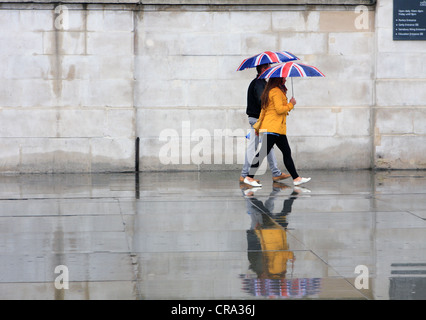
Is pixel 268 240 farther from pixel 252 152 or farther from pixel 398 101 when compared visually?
pixel 398 101

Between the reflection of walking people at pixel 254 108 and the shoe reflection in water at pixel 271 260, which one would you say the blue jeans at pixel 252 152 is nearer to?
the reflection of walking people at pixel 254 108

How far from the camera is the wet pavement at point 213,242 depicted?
16.3 feet

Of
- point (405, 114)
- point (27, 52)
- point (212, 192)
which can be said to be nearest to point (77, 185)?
point (212, 192)

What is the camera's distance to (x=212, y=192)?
33.8 ft

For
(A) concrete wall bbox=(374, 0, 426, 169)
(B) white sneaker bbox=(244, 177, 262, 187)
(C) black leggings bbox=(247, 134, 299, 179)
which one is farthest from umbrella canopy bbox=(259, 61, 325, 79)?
(A) concrete wall bbox=(374, 0, 426, 169)

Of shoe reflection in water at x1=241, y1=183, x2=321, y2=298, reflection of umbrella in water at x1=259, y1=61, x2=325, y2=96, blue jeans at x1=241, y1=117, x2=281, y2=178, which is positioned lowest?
shoe reflection in water at x1=241, y1=183, x2=321, y2=298

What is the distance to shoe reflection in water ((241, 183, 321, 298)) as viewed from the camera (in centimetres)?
487

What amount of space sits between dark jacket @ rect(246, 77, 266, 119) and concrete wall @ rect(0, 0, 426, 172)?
7.84 feet

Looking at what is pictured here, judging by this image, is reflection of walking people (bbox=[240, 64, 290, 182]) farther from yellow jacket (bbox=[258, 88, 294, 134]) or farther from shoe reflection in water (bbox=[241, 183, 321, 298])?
shoe reflection in water (bbox=[241, 183, 321, 298])

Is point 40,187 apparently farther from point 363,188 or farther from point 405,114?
point 405,114

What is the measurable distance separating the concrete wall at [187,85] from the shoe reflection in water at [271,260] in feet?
17.7

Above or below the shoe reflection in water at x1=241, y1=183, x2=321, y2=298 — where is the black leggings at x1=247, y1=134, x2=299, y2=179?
above

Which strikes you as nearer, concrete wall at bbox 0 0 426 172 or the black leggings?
the black leggings
